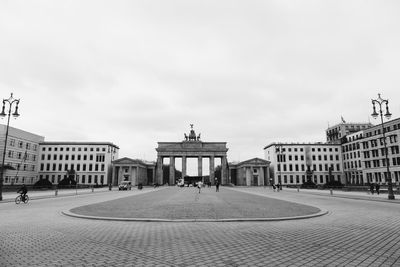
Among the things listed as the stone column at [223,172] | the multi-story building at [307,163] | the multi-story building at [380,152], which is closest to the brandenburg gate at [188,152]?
the stone column at [223,172]

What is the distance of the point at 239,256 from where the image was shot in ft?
22.5

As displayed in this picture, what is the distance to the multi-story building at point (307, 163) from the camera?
110188 mm

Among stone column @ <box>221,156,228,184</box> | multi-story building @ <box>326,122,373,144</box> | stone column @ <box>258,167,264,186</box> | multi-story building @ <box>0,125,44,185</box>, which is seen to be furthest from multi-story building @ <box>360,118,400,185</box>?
multi-story building @ <box>0,125,44,185</box>

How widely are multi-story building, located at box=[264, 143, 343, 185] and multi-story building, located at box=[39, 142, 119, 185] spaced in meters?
71.2

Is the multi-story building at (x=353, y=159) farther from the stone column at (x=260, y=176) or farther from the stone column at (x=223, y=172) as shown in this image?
the stone column at (x=223, y=172)

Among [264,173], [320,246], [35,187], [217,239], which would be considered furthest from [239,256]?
[264,173]

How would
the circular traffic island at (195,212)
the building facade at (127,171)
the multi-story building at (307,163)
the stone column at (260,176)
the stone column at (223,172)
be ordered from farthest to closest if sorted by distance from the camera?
the stone column at (260,176), the multi-story building at (307,163), the stone column at (223,172), the building facade at (127,171), the circular traffic island at (195,212)

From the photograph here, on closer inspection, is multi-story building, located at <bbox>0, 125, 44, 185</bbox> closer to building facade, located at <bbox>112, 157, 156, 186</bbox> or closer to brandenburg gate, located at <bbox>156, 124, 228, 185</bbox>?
building facade, located at <bbox>112, 157, 156, 186</bbox>

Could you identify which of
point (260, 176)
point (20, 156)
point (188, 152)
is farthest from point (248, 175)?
point (20, 156)

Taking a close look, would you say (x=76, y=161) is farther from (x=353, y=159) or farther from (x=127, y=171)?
(x=353, y=159)

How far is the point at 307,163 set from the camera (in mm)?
110000

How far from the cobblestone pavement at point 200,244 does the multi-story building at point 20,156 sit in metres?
79.1

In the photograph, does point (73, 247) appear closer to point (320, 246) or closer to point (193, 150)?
point (320, 246)

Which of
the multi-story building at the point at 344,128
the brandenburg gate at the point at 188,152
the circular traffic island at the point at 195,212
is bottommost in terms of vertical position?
the circular traffic island at the point at 195,212
